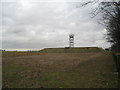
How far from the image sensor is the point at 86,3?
18.0ft

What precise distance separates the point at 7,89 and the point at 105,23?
932cm

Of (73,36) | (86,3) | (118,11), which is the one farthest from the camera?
(73,36)

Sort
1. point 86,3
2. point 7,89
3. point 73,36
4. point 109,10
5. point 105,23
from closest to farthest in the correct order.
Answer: point 7,89 → point 86,3 → point 109,10 → point 105,23 → point 73,36

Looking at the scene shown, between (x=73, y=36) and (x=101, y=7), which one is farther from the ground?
(x=73, y=36)

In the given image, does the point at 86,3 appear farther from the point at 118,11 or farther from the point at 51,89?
the point at 51,89

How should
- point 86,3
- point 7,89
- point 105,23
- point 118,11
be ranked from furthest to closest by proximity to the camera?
point 105,23, point 118,11, point 86,3, point 7,89

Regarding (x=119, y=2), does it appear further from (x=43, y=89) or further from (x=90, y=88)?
(x=43, y=89)

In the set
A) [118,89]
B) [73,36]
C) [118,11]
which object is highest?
[73,36]

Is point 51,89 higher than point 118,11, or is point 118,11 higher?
point 118,11

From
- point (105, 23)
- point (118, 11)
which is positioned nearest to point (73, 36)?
point (105, 23)

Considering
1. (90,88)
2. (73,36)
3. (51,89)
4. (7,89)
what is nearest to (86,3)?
(90,88)

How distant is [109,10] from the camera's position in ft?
22.8

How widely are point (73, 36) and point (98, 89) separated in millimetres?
55161

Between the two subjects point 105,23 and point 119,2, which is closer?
point 119,2
